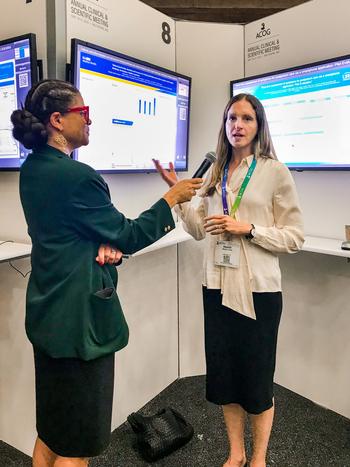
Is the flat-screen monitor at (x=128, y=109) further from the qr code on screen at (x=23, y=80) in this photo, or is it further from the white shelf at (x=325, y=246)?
the white shelf at (x=325, y=246)

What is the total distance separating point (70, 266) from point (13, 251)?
0.61 m

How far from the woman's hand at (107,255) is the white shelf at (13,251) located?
0.59 metres

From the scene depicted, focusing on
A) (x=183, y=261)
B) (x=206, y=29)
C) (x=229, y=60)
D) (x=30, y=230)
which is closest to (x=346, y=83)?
(x=229, y=60)

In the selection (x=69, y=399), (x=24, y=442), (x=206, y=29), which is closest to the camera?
(x=69, y=399)

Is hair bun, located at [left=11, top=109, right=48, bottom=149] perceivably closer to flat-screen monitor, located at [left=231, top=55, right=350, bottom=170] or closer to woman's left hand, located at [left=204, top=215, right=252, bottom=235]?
woman's left hand, located at [left=204, top=215, right=252, bottom=235]

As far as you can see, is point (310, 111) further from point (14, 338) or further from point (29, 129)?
point (14, 338)

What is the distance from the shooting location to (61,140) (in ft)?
4.24

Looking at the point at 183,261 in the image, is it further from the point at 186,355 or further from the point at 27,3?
the point at 27,3

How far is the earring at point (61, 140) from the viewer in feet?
4.21

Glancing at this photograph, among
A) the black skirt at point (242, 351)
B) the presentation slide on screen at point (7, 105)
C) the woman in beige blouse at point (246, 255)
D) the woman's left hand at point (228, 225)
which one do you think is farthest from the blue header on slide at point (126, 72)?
the black skirt at point (242, 351)

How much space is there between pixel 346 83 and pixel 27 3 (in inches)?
62.8

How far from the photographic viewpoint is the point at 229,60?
2.65m

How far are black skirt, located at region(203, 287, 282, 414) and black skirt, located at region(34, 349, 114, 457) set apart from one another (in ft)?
1.90

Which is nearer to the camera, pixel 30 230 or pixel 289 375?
pixel 30 230
